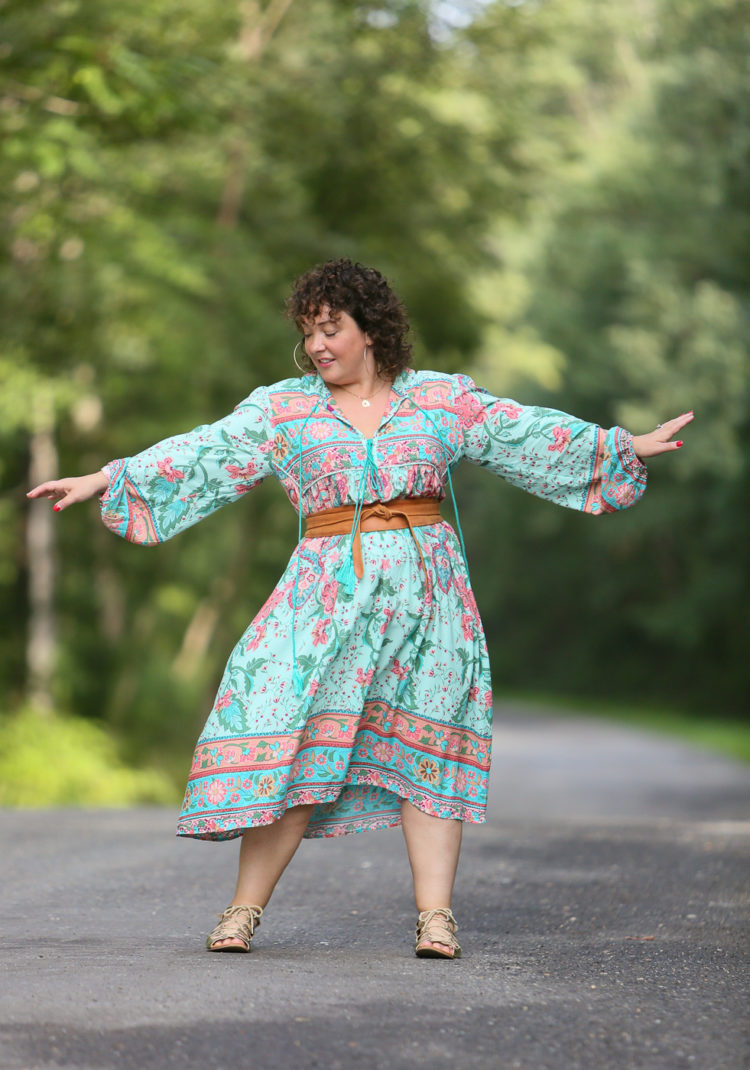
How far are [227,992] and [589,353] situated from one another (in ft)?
101

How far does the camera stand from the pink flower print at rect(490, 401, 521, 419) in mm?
4914

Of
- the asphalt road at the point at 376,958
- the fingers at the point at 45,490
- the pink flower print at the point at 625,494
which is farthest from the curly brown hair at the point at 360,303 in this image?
the asphalt road at the point at 376,958

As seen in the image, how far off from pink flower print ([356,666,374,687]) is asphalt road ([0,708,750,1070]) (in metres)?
0.79

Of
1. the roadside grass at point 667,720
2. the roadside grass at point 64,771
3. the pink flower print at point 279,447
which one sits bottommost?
the roadside grass at point 667,720

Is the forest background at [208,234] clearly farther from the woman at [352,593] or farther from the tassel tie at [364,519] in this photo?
the tassel tie at [364,519]

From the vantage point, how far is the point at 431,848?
187 inches

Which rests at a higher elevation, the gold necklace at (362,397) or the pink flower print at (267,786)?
the gold necklace at (362,397)

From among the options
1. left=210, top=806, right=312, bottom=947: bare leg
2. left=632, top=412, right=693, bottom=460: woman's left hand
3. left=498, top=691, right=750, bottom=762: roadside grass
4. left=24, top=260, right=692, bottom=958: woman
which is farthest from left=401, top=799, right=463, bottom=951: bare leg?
left=498, top=691, right=750, bottom=762: roadside grass

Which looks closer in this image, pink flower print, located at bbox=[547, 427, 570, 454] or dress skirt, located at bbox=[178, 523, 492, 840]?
dress skirt, located at bbox=[178, 523, 492, 840]

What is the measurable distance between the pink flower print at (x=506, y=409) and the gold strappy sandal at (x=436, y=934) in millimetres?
1519

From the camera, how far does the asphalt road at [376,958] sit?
11.2ft

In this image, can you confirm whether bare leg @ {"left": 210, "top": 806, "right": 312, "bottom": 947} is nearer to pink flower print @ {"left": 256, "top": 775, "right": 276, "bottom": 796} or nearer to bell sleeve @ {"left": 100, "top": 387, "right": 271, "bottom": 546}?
pink flower print @ {"left": 256, "top": 775, "right": 276, "bottom": 796}

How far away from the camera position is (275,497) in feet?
61.4

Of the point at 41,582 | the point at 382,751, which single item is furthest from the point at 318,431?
the point at 41,582
